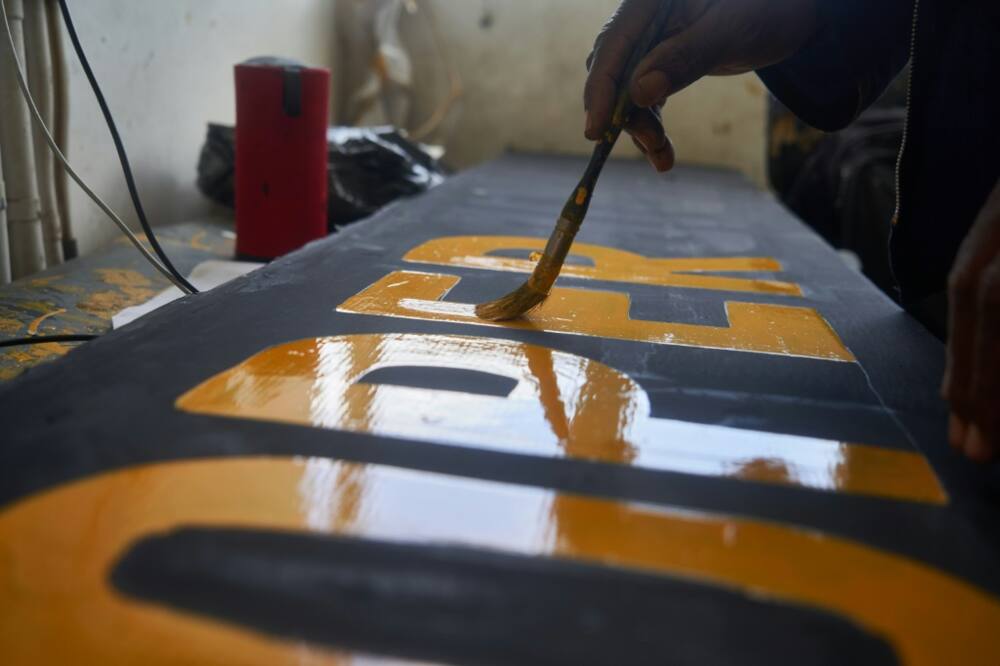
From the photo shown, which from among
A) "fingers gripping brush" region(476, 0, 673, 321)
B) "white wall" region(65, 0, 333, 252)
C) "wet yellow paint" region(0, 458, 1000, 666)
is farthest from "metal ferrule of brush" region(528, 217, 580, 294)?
"white wall" region(65, 0, 333, 252)

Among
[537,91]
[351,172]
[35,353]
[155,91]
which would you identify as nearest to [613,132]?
[35,353]

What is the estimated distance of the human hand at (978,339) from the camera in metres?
0.70

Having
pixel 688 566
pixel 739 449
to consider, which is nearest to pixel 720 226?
pixel 739 449

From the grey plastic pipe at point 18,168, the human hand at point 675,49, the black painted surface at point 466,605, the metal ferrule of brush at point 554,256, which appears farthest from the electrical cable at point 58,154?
the black painted surface at point 466,605

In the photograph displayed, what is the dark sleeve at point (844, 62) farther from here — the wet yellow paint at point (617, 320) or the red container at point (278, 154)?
the red container at point (278, 154)

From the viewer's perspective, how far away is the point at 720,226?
2361 millimetres

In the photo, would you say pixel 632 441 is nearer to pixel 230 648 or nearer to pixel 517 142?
pixel 230 648

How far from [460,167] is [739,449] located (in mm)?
3915

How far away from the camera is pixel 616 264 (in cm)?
172

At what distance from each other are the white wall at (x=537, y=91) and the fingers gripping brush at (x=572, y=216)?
3.21m

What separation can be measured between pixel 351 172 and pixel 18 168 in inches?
39.0

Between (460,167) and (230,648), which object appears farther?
(460,167)

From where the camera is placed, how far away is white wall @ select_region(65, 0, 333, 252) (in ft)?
6.72

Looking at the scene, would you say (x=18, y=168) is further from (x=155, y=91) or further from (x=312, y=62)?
(x=312, y=62)
